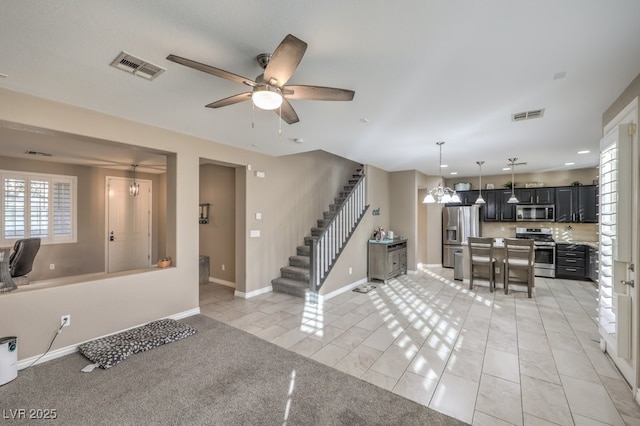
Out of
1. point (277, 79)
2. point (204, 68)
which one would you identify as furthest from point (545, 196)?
point (204, 68)

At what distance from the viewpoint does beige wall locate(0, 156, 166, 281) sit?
5789 millimetres

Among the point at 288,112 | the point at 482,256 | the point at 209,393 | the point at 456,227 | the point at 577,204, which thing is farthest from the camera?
the point at 456,227

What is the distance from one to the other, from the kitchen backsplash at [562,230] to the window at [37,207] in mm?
10927

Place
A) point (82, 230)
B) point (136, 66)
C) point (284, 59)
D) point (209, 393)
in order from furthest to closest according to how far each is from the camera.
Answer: point (82, 230) → point (209, 393) → point (136, 66) → point (284, 59)

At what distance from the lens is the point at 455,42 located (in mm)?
1940

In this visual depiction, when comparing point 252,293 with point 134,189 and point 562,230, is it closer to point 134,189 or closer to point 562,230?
point 134,189

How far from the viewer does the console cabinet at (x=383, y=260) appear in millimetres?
6145

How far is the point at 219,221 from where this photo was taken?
595 centimetres

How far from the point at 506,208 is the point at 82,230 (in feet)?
35.7

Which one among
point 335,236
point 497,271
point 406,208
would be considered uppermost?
point 406,208

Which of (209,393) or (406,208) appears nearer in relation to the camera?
(209,393)

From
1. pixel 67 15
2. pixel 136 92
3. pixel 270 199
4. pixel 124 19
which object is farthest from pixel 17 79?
pixel 270 199

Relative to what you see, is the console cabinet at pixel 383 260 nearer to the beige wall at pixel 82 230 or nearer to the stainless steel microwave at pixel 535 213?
the stainless steel microwave at pixel 535 213

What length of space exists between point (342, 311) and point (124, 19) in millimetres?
4154
